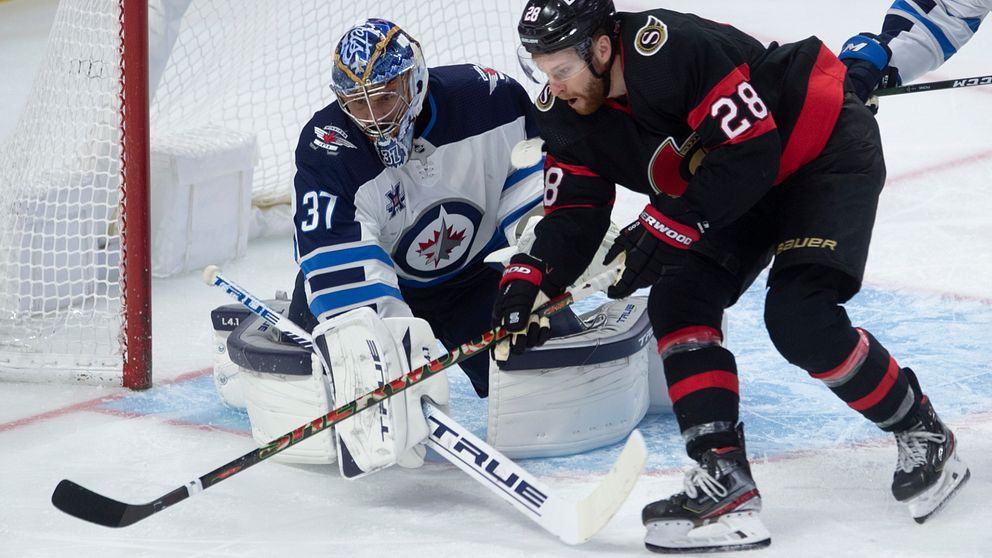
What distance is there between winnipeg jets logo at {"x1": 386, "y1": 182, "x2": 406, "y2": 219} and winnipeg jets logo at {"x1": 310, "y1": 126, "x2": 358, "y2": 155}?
0.12 m

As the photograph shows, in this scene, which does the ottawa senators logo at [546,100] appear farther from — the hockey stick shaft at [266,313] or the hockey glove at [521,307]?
the hockey stick shaft at [266,313]

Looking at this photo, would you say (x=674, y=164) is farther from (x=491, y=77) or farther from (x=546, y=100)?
(x=491, y=77)

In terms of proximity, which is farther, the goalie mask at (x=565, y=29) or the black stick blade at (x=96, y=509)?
the black stick blade at (x=96, y=509)

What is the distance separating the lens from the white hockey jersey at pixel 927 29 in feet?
9.69

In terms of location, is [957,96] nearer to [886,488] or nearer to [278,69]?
[278,69]

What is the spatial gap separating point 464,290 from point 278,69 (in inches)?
62.4

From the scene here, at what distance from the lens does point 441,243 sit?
2.71 m

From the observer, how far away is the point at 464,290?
2865 millimetres

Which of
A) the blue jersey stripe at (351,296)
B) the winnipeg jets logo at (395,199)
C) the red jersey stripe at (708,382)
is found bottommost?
the blue jersey stripe at (351,296)

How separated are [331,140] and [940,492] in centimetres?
127

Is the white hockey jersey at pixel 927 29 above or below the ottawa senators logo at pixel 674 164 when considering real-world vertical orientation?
above

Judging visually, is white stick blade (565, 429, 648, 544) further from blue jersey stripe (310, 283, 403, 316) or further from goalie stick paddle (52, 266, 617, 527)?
blue jersey stripe (310, 283, 403, 316)

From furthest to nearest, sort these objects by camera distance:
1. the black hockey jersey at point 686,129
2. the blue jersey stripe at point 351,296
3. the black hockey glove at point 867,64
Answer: the black hockey glove at point 867,64
the blue jersey stripe at point 351,296
the black hockey jersey at point 686,129

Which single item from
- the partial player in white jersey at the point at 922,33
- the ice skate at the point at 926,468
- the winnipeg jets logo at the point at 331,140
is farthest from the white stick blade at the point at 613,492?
the partial player in white jersey at the point at 922,33
